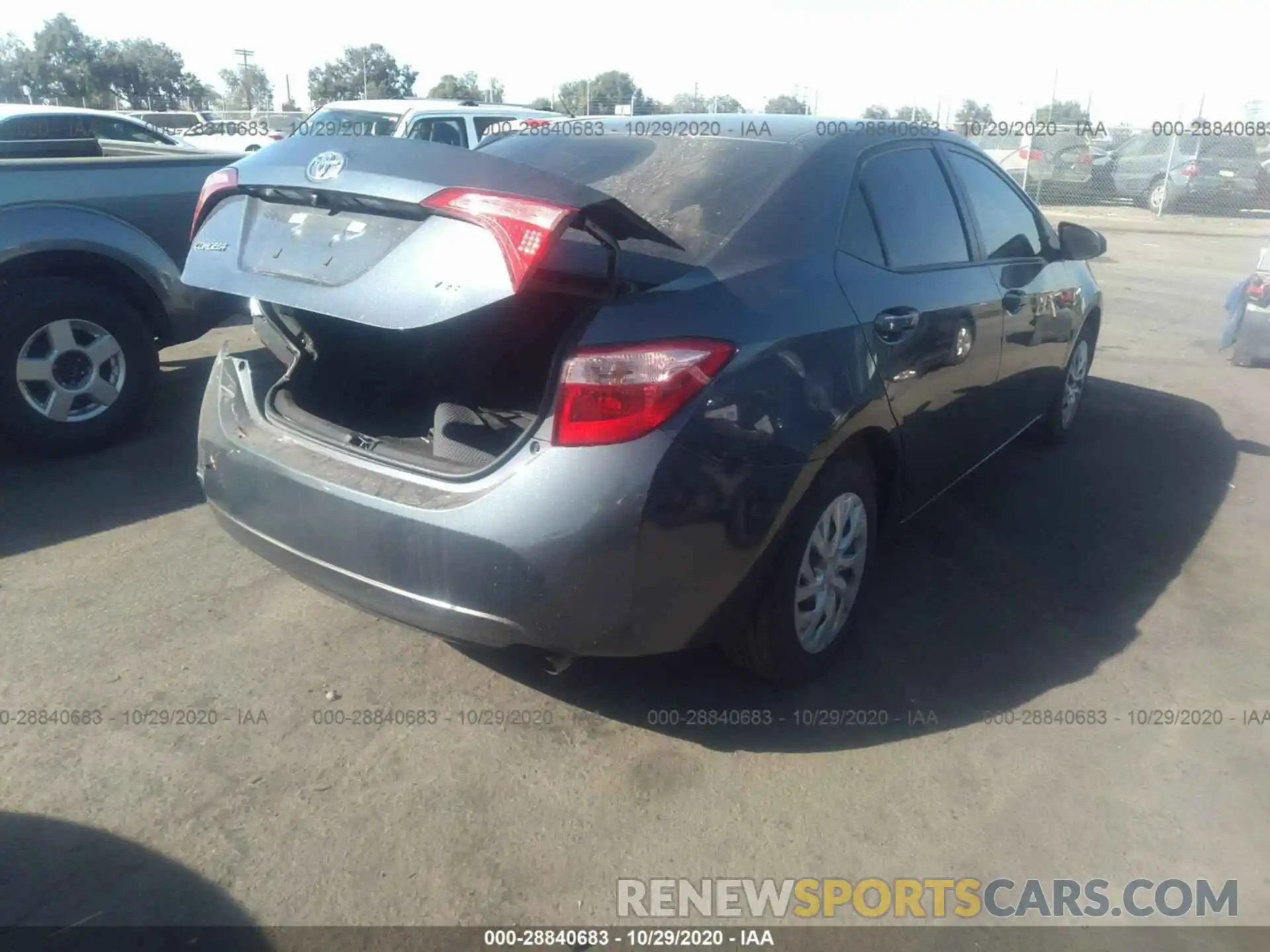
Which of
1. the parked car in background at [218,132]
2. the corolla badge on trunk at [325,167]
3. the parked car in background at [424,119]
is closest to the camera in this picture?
the corolla badge on trunk at [325,167]

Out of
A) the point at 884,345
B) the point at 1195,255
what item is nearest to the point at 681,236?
the point at 884,345

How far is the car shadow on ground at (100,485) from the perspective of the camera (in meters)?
4.20

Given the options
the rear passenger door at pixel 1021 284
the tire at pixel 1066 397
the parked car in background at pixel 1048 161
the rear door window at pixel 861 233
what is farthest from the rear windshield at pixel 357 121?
the parked car in background at pixel 1048 161

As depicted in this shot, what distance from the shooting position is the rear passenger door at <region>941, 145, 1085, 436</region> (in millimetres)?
4074

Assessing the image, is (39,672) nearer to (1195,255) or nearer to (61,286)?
(61,286)

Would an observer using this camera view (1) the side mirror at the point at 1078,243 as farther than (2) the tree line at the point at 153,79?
No

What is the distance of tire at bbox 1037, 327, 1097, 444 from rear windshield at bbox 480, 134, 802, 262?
272 cm

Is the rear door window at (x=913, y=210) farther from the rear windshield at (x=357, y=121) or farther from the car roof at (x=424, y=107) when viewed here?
the car roof at (x=424, y=107)

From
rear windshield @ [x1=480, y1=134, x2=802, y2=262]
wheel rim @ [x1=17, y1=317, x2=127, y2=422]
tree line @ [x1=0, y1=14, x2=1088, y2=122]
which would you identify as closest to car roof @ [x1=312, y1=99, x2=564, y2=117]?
wheel rim @ [x1=17, y1=317, x2=127, y2=422]

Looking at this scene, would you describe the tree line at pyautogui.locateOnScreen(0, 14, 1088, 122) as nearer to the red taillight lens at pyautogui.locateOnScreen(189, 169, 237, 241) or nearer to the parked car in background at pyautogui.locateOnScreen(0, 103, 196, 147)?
the parked car in background at pyautogui.locateOnScreen(0, 103, 196, 147)

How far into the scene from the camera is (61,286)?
4.82 m

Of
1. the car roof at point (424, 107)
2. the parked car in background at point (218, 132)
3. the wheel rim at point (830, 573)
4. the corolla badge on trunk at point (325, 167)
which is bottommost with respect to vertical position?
the wheel rim at point (830, 573)

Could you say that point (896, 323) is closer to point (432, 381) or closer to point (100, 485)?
point (432, 381)
